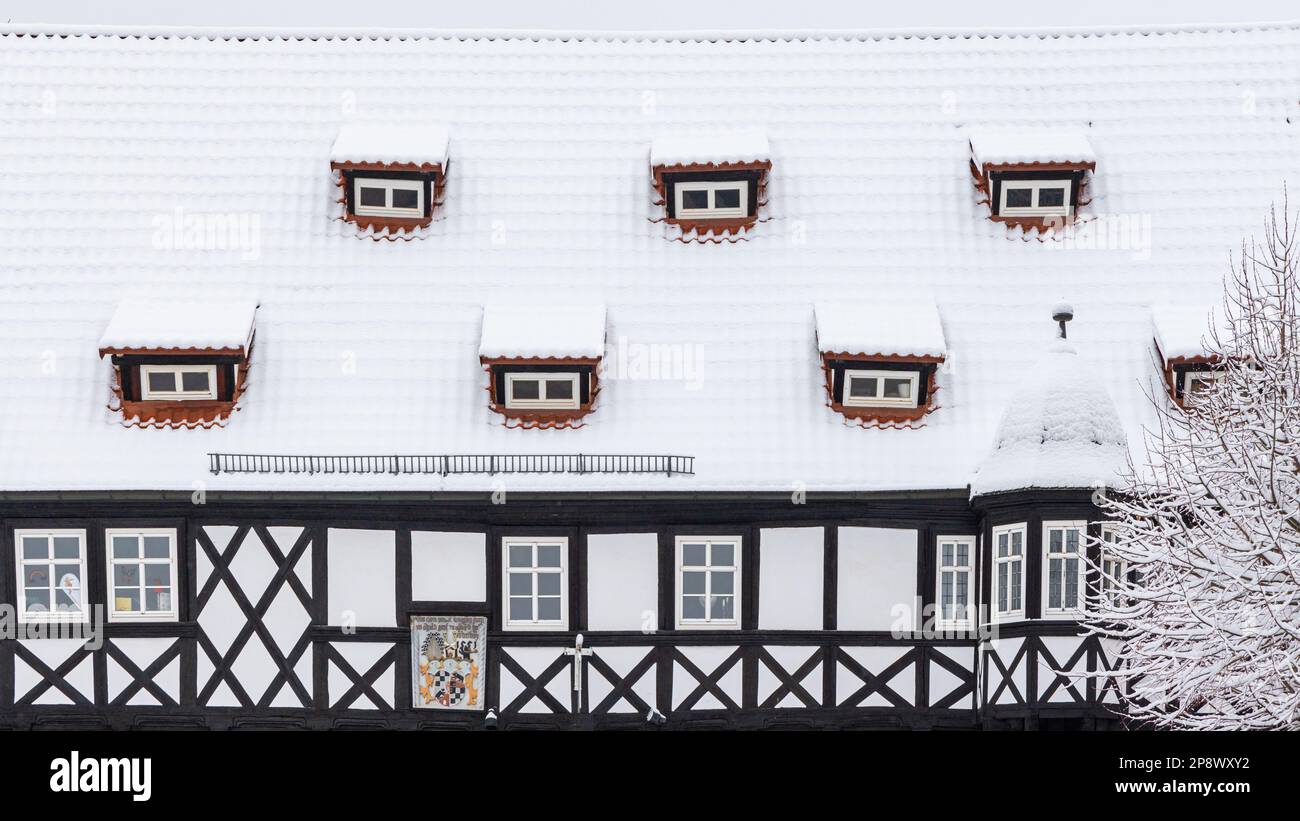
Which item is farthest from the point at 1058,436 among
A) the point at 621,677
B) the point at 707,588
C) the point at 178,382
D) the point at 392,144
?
the point at 178,382

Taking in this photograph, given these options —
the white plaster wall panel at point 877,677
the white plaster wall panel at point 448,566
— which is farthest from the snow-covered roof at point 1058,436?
the white plaster wall panel at point 448,566

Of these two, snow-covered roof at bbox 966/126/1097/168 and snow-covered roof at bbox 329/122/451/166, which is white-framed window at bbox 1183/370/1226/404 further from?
snow-covered roof at bbox 329/122/451/166

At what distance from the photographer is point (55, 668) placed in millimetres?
21281

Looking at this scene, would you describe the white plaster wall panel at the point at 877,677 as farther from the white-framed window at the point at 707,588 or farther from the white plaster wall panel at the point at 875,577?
the white-framed window at the point at 707,588

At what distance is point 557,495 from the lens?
69.0 ft

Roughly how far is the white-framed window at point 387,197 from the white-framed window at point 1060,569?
9301 millimetres

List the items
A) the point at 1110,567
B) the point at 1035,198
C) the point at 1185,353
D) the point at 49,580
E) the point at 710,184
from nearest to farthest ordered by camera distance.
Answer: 1. the point at 1110,567
2. the point at 49,580
3. the point at 1185,353
4. the point at 710,184
5. the point at 1035,198

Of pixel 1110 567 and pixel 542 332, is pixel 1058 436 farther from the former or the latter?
pixel 542 332

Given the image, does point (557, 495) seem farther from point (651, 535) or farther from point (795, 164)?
point (795, 164)

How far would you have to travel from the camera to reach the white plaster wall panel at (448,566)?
21.3 meters

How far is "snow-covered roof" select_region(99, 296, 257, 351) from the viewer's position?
21750 millimetres

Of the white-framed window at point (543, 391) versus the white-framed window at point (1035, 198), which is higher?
the white-framed window at point (1035, 198)

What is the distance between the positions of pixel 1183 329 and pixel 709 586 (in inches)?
266

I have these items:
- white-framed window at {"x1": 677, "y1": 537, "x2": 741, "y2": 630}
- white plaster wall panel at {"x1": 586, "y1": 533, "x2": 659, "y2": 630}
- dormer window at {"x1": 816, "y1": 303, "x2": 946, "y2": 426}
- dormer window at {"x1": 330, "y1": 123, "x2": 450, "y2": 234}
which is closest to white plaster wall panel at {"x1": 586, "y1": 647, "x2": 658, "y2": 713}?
white plaster wall panel at {"x1": 586, "y1": 533, "x2": 659, "y2": 630}
